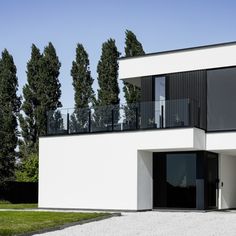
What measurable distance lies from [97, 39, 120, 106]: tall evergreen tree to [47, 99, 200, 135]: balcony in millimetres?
Answer: 17727

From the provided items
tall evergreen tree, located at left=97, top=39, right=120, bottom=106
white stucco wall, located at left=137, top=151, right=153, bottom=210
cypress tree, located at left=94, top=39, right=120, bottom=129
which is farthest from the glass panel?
tall evergreen tree, located at left=97, top=39, right=120, bottom=106

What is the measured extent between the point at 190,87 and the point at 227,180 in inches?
189

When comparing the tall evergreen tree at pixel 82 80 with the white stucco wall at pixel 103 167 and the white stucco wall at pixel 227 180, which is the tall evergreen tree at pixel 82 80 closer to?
the white stucco wall at pixel 103 167

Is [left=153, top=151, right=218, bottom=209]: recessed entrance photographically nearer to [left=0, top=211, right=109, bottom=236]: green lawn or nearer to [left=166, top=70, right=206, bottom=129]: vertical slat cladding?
[left=166, top=70, right=206, bottom=129]: vertical slat cladding

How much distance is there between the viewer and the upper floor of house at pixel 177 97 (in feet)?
75.9

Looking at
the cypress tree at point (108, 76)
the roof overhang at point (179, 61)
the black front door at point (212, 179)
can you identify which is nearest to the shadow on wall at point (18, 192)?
the cypress tree at point (108, 76)

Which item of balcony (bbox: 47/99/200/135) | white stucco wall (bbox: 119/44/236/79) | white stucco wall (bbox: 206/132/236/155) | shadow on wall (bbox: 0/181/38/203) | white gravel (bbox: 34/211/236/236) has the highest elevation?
white stucco wall (bbox: 119/44/236/79)

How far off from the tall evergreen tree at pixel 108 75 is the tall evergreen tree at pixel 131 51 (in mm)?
Result: 1199

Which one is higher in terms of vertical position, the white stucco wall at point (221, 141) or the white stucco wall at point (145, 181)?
the white stucco wall at point (221, 141)

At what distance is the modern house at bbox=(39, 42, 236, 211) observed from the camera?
75.4 feet

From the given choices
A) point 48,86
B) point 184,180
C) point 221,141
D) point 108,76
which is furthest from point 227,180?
point 48,86

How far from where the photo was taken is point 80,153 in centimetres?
2436

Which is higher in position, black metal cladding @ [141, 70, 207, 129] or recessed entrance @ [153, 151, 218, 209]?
black metal cladding @ [141, 70, 207, 129]

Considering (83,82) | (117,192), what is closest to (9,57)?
(83,82)
